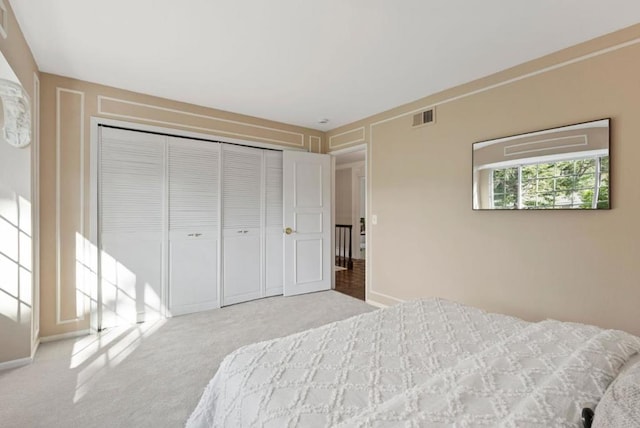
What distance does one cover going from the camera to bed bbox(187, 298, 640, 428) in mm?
883

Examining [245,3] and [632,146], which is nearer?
[245,3]

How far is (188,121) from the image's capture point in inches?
139

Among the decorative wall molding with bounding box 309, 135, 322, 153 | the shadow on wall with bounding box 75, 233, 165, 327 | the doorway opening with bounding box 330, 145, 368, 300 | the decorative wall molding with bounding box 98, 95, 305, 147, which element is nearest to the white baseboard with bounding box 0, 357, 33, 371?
the shadow on wall with bounding box 75, 233, 165, 327

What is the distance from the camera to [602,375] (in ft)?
3.36

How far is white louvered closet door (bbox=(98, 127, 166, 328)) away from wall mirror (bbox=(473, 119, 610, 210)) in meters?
3.34

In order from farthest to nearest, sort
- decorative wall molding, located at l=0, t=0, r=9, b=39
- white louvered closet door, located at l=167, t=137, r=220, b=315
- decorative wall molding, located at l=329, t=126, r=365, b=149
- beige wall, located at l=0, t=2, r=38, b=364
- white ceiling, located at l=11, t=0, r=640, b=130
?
1. decorative wall molding, located at l=329, t=126, r=365, b=149
2. white louvered closet door, located at l=167, t=137, r=220, b=315
3. beige wall, located at l=0, t=2, r=38, b=364
4. white ceiling, located at l=11, t=0, r=640, b=130
5. decorative wall molding, located at l=0, t=0, r=9, b=39

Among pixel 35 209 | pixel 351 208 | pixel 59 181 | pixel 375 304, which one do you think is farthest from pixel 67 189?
pixel 351 208

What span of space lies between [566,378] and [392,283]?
267cm

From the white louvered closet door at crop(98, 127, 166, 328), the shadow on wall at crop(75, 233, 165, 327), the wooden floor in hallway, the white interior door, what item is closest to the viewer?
the shadow on wall at crop(75, 233, 165, 327)

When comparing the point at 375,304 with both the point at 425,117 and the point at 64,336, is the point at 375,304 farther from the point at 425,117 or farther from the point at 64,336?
the point at 64,336

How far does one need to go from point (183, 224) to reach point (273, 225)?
3.93 feet

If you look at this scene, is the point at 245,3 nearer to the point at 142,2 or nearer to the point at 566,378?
the point at 142,2

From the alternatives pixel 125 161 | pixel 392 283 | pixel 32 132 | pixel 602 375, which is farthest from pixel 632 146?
pixel 32 132

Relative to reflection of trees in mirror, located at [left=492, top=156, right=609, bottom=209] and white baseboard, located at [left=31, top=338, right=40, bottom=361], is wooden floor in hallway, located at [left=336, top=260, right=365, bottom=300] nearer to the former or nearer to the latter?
reflection of trees in mirror, located at [left=492, top=156, right=609, bottom=209]
